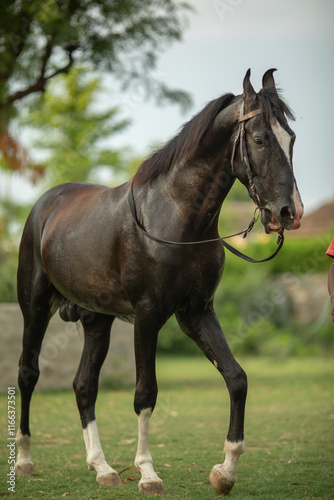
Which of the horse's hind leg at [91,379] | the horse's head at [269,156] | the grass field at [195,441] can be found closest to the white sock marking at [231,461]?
the grass field at [195,441]

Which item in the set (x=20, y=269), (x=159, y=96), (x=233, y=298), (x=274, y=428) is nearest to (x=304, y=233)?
(x=233, y=298)

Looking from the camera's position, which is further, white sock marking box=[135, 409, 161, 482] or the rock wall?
the rock wall

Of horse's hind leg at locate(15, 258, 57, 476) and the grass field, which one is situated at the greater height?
horse's hind leg at locate(15, 258, 57, 476)

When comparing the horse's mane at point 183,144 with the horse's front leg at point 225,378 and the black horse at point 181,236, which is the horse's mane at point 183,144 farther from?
the horse's front leg at point 225,378

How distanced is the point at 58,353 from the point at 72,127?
14297 mm

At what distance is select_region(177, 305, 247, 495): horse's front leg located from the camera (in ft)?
12.7

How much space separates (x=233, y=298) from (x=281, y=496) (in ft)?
43.6

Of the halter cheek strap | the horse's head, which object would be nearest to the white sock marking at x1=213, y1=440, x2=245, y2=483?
the horse's head

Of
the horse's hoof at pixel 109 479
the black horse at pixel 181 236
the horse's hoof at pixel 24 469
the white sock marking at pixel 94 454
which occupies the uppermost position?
the black horse at pixel 181 236

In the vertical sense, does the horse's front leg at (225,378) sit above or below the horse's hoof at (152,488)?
above

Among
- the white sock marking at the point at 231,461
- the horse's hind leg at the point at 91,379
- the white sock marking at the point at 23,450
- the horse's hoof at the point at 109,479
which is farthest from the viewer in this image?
the white sock marking at the point at 23,450

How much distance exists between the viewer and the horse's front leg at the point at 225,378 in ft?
12.7

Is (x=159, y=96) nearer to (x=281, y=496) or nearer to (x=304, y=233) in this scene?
(x=281, y=496)

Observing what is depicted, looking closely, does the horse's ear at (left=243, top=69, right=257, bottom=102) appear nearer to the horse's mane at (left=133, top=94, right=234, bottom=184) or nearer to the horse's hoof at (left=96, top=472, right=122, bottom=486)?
the horse's mane at (left=133, top=94, right=234, bottom=184)
